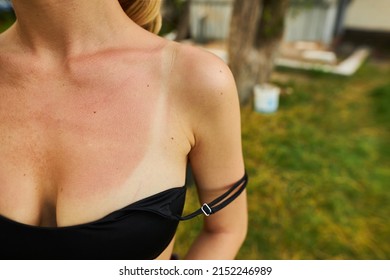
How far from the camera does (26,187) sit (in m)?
1.11

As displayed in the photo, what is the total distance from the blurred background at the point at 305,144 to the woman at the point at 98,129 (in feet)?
8.48

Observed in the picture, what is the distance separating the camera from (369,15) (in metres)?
12.6

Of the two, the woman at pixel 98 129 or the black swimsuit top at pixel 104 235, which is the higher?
the woman at pixel 98 129

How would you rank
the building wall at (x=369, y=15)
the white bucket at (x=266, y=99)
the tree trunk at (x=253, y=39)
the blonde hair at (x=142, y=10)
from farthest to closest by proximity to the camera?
the building wall at (x=369, y=15)
the white bucket at (x=266, y=99)
the tree trunk at (x=253, y=39)
the blonde hair at (x=142, y=10)

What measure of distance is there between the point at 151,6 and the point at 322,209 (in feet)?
11.7

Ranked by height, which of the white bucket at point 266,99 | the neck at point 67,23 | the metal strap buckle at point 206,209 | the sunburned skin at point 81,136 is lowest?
the white bucket at point 266,99

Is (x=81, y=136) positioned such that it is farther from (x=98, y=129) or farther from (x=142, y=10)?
(x=142, y=10)

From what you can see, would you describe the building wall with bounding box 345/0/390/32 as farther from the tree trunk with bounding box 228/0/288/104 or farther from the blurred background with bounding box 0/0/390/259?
the tree trunk with bounding box 228/0/288/104

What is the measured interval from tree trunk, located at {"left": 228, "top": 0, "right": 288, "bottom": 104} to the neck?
473 centimetres

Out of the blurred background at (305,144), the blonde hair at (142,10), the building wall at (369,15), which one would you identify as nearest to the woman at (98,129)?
the blonde hair at (142,10)

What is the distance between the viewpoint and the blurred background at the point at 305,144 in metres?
3.72

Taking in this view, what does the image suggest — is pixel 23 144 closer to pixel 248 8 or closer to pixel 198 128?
pixel 198 128

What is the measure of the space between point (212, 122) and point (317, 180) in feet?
12.5

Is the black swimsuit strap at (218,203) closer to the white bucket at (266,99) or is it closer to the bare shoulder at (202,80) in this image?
the bare shoulder at (202,80)
